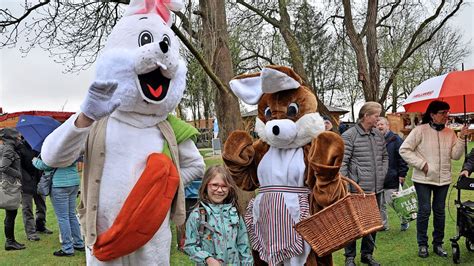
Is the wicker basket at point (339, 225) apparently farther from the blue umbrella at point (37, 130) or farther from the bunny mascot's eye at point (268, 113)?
the blue umbrella at point (37, 130)

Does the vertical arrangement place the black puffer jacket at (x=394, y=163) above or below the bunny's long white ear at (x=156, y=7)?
below

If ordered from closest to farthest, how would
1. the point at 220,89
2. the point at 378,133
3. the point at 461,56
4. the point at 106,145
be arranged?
the point at 106,145
the point at 378,133
the point at 220,89
the point at 461,56

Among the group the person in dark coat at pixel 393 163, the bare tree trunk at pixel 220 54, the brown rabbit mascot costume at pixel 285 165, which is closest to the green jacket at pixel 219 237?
the brown rabbit mascot costume at pixel 285 165

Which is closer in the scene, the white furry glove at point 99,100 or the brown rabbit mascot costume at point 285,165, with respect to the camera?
the white furry glove at point 99,100

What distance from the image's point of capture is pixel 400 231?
659 cm

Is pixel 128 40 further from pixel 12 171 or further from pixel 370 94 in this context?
pixel 370 94

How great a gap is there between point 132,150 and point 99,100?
485mm

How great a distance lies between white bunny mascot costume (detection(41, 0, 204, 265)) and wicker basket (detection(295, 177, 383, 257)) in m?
0.81

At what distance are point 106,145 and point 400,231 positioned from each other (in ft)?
17.4

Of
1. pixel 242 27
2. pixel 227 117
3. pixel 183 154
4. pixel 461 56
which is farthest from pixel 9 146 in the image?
pixel 461 56

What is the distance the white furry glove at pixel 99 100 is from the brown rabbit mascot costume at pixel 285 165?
1165mm

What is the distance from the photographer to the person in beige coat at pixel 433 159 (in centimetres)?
501

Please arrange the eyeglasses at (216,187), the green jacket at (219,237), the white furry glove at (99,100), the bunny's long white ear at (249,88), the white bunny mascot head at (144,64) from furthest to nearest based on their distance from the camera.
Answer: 1. the bunny's long white ear at (249,88)
2. the eyeglasses at (216,187)
3. the green jacket at (219,237)
4. the white bunny mascot head at (144,64)
5. the white furry glove at (99,100)

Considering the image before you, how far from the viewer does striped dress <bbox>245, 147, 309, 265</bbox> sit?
301cm
